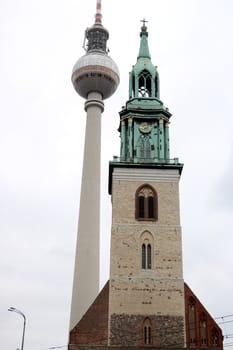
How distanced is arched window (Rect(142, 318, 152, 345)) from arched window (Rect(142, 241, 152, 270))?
12.3ft

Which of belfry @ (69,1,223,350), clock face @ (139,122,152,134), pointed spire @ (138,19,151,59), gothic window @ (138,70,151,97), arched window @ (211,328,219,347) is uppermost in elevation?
pointed spire @ (138,19,151,59)

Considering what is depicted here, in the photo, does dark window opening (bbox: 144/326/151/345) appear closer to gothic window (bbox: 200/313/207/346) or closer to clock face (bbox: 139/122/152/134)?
gothic window (bbox: 200/313/207/346)

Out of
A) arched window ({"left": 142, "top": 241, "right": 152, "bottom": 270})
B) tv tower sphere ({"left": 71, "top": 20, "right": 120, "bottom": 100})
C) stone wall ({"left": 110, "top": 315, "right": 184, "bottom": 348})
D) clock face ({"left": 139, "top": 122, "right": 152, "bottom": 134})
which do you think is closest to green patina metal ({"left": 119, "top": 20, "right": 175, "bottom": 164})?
clock face ({"left": 139, "top": 122, "right": 152, "bottom": 134})

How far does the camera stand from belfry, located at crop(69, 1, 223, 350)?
3575 cm

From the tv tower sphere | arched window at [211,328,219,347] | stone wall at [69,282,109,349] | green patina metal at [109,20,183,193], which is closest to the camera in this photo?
arched window at [211,328,219,347]

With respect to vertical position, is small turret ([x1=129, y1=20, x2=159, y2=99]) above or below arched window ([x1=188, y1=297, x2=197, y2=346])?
above

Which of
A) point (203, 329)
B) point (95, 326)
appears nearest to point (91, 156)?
point (95, 326)

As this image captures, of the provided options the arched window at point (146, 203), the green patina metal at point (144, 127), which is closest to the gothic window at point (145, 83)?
the green patina metal at point (144, 127)

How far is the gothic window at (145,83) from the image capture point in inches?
1860

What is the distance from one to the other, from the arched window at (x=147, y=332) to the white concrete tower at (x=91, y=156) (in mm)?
13017

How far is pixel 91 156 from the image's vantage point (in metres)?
56.6

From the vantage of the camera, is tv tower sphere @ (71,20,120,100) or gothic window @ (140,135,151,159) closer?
gothic window @ (140,135,151,159)

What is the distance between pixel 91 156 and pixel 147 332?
24.5m

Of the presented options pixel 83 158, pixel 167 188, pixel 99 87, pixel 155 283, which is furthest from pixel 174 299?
pixel 99 87
